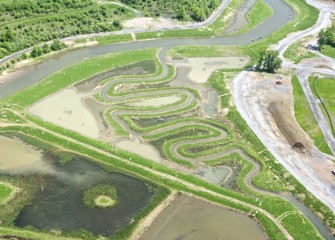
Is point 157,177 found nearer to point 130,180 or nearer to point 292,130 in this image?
point 130,180

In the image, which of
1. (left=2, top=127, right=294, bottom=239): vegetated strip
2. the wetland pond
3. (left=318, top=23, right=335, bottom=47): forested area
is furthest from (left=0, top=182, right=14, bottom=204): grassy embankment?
(left=318, top=23, right=335, bottom=47): forested area

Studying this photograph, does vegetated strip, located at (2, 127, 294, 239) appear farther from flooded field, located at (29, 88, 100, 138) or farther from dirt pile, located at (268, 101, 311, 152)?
dirt pile, located at (268, 101, 311, 152)

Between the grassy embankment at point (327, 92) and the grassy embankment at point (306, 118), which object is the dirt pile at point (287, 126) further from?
the grassy embankment at point (327, 92)

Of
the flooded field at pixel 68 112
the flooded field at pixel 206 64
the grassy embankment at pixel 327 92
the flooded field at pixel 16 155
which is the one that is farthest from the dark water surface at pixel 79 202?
the grassy embankment at pixel 327 92

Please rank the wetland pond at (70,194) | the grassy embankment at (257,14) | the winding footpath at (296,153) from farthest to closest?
the grassy embankment at (257,14), the winding footpath at (296,153), the wetland pond at (70,194)

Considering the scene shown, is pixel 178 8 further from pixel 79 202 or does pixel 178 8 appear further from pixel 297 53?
pixel 79 202

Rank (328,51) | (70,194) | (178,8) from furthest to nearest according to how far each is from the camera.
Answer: (178,8) → (328,51) → (70,194)

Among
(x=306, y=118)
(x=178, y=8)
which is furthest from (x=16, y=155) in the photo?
(x=178, y=8)

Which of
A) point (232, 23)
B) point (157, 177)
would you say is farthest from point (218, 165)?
point (232, 23)

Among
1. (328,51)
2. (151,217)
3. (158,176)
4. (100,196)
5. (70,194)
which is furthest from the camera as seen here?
(328,51)
